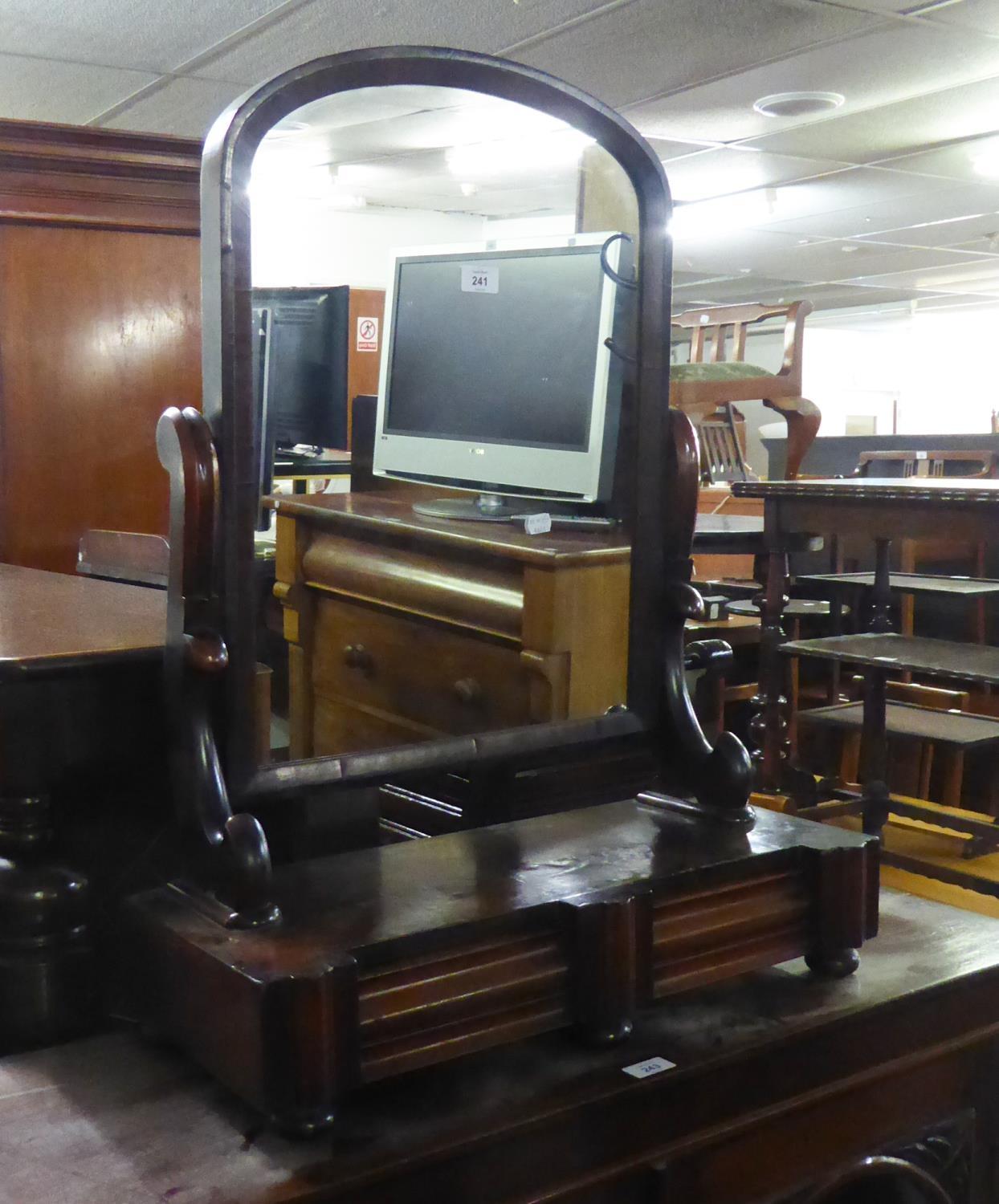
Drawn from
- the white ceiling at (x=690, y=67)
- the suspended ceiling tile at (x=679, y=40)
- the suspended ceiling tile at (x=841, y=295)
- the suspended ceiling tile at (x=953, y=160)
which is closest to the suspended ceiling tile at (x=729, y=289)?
the suspended ceiling tile at (x=841, y=295)

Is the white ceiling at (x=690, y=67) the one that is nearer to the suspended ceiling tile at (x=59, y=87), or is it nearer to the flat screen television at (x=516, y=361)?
the suspended ceiling tile at (x=59, y=87)

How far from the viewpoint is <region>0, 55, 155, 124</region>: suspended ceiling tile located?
4516mm

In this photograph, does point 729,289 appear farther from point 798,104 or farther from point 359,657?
point 359,657

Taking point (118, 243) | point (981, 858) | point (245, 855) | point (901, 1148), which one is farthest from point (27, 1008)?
point (981, 858)

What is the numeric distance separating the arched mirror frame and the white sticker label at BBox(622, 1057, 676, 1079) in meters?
0.20

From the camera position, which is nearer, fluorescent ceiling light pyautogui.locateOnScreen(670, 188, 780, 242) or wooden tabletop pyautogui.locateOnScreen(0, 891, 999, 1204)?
wooden tabletop pyautogui.locateOnScreen(0, 891, 999, 1204)

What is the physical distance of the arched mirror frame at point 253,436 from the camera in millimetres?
687

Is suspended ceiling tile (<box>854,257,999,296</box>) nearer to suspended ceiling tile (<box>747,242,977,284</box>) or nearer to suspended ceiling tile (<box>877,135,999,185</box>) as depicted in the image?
suspended ceiling tile (<box>747,242,977,284</box>)

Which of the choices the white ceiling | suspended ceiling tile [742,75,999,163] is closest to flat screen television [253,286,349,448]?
the white ceiling

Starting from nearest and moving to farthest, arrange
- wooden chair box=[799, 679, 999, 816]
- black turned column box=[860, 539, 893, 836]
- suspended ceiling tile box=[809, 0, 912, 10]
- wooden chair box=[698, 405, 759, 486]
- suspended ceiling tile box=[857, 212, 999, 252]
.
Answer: black turned column box=[860, 539, 893, 836] < wooden chair box=[799, 679, 999, 816] < suspended ceiling tile box=[809, 0, 912, 10] < wooden chair box=[698, 405, 759, 486] < suspended ceiling tile box=[857, 212, 999, 252]

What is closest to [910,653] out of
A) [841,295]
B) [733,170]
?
[733,170]

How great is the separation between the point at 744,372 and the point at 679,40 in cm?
122

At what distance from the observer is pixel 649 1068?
2.32 ft

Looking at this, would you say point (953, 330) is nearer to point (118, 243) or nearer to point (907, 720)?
point (907, 720)
